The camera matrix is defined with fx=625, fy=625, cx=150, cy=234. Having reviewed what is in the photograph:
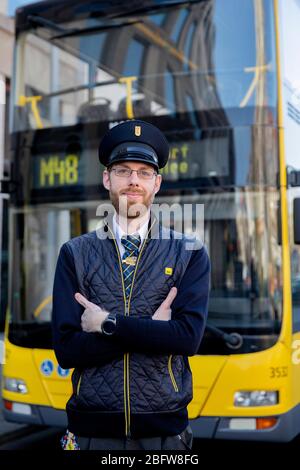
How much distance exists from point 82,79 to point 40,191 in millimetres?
1053

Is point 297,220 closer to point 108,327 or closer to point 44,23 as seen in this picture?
point 108,327

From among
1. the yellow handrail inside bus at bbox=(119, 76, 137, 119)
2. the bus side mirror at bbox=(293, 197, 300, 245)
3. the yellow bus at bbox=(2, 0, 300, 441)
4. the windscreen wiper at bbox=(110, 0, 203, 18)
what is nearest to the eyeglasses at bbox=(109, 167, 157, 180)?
the yellow bus at bbox=(2, 0, 300, 441)

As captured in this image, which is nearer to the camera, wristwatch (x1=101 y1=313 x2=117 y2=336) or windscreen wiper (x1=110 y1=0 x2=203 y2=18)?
wristwatch (x1=101 y1=313 x2=117 y2=336)

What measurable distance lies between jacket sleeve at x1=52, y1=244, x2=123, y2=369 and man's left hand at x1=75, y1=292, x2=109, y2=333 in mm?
26

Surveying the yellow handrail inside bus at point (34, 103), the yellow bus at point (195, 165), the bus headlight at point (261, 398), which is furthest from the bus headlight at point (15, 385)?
the yellow handrail inside bus at point (34, 103)

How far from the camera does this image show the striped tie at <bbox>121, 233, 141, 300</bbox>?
2.16 meters

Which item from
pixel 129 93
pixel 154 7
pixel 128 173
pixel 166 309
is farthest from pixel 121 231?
pixel 154 7

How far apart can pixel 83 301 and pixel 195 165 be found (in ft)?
8.99

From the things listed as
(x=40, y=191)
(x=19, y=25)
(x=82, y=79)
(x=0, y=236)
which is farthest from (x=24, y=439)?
(x=0, y=236)

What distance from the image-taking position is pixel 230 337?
4.49 meters

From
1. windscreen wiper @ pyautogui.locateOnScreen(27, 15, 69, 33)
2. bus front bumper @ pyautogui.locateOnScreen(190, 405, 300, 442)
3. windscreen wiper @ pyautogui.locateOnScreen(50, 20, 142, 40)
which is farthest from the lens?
windscreen wiper @ pyautogui.locateOnScreen(27, 15, 69, 33)

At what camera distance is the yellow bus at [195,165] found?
4496mm

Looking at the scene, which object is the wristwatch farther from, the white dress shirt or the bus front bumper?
the bus front bumper

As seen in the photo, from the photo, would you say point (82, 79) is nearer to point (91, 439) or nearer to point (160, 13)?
point (160, 13)
